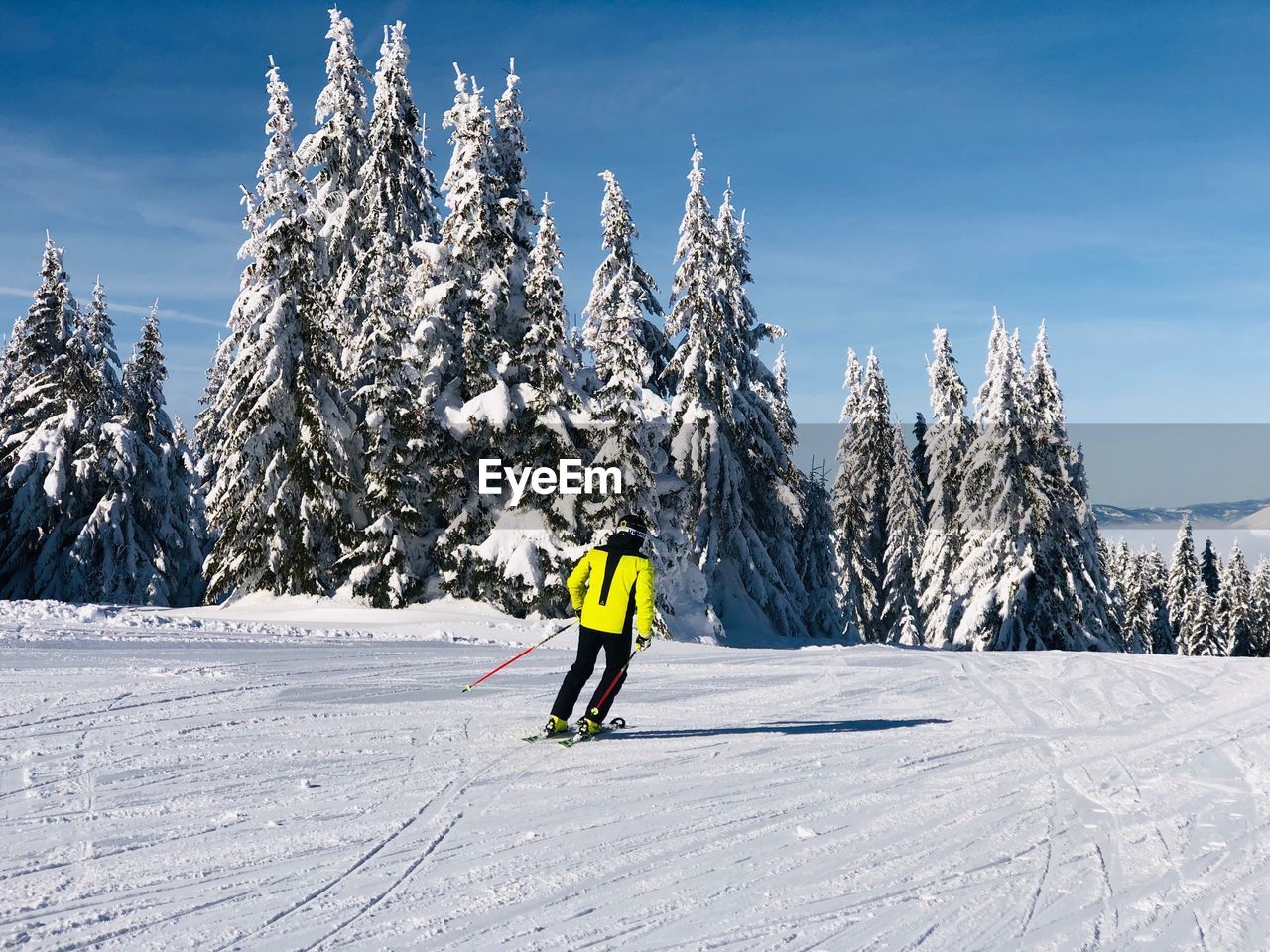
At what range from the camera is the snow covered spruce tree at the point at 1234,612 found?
66.1m

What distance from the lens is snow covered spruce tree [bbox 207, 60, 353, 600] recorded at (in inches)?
877

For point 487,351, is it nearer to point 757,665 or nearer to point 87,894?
point 757,665

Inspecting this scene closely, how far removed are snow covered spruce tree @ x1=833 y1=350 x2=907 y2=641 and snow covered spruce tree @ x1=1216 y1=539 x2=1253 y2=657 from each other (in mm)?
33059

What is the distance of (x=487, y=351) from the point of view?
22.7 meters

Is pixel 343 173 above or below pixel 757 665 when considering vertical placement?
above

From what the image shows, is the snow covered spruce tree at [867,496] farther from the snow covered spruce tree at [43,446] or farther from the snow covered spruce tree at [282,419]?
the snow covered spruce tree at [43,446]

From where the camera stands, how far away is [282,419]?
22516mm

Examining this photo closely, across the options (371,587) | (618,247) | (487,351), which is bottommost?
(371,587)

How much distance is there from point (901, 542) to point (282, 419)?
103 ft

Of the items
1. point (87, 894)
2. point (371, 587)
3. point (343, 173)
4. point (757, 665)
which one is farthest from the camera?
point (343, 173)

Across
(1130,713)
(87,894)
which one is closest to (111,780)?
(87,894)

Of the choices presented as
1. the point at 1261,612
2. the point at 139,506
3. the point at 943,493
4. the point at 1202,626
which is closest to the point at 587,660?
the point at 139,506

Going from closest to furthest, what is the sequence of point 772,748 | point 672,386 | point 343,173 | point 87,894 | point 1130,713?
point 87,894
point 772,748
point 1130,713
point 343,173
point 672,386

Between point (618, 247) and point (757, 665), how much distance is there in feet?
60.0
